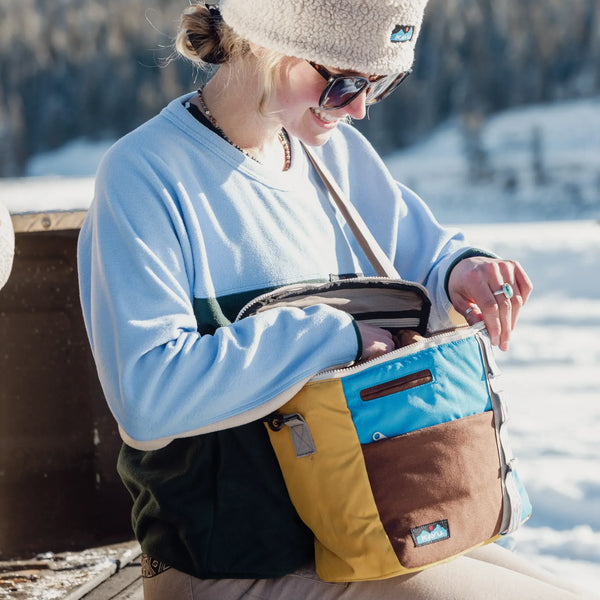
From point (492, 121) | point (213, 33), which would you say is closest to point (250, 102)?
point (213, 33)

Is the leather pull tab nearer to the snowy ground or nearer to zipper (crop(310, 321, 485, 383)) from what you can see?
zipper (crop(310, 321, 485, 383))

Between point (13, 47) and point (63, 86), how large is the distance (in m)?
2.43

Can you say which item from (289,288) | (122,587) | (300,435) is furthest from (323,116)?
(122,587)

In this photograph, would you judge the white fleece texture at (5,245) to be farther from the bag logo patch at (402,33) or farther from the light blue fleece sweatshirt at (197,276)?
the bag logo patch at (402,33)

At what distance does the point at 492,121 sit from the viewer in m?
25.9

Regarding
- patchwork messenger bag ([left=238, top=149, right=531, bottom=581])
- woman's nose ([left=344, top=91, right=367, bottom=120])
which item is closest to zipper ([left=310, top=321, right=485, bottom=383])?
patchwork messenger bag ([left=238, top=149, right=531, bottom=581])

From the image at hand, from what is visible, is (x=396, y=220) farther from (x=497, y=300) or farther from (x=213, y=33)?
(x=213, y=33)

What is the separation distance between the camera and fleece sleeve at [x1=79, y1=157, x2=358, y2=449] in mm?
1312

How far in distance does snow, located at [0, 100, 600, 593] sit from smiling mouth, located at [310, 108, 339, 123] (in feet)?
1.80

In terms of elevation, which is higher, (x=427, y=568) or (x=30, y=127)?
(x=427, y=568)

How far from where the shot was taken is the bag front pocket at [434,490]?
51.1 inches

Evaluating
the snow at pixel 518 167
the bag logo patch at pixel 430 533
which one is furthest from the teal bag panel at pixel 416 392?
the snow at pixel 518 167

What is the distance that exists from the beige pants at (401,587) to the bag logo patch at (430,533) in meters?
0.08

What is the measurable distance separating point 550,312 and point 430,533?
5845 mm
